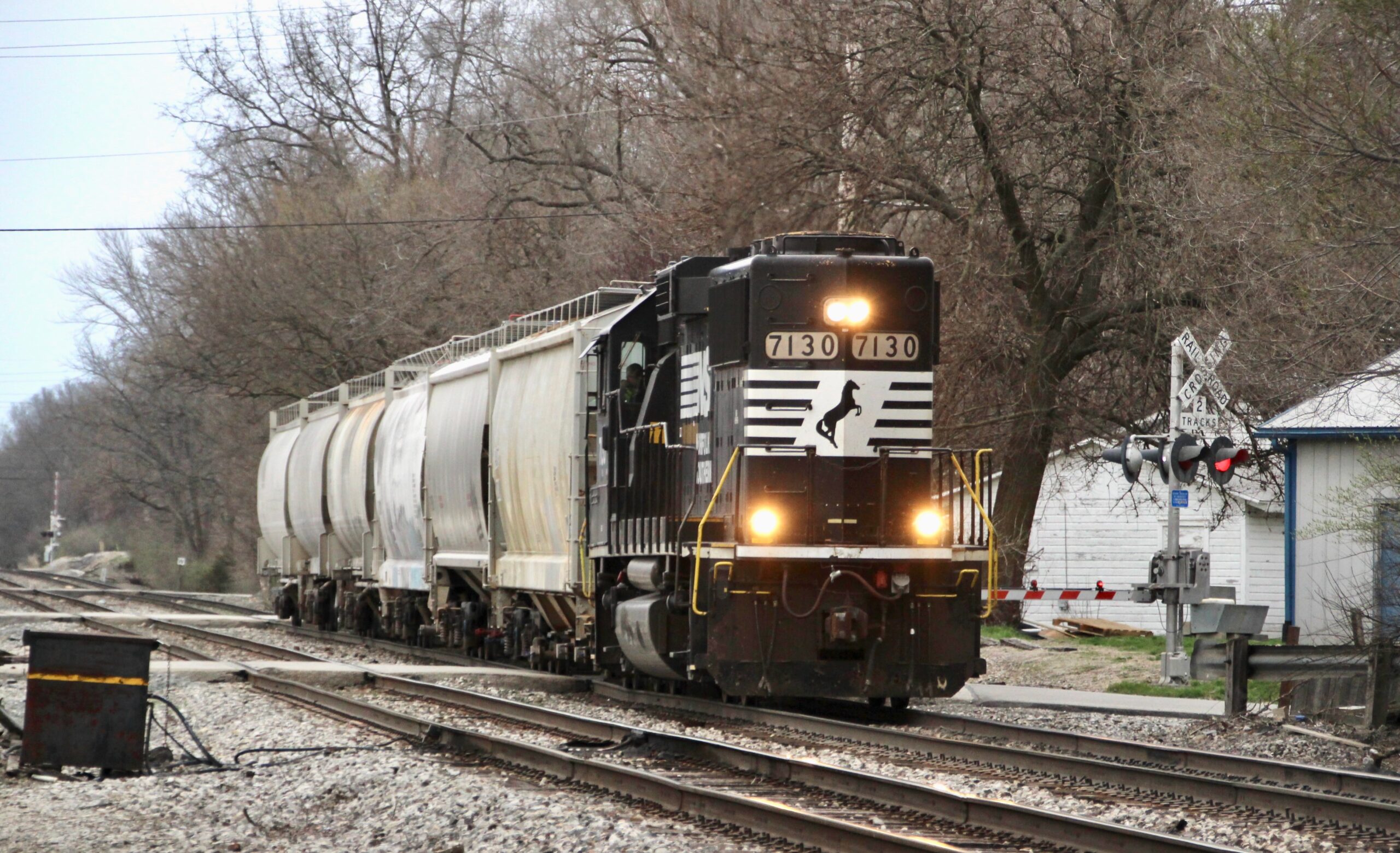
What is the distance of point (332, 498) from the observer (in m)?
26.0

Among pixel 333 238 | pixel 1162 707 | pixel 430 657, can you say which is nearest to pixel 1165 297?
pixel 1162 707

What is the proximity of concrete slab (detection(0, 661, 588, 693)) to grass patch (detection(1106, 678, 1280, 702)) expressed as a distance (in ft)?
18.6

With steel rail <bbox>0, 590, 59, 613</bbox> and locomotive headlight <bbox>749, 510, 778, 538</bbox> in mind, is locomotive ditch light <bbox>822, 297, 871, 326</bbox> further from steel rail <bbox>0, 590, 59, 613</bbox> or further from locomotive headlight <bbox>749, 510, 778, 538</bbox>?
steel rail <bbox>0, 590, 59, 613</bbox>

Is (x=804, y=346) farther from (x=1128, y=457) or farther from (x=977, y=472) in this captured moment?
(x=1128, y=457)

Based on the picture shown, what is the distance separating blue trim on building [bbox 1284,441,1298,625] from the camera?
1758 cm

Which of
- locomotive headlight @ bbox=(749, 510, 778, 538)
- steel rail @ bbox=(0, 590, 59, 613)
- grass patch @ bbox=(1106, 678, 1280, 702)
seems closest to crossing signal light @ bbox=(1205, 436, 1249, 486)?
grass patch @ bbox=(1106, 678, 1280, 702)

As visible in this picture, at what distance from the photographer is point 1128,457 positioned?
15.8 meters

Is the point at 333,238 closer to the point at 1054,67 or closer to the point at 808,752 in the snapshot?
the point at 1054,67

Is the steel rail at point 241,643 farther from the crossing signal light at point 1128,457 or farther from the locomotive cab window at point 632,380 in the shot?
the crossing signal light at point 1128,457

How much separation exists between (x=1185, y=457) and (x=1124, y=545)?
1896 centimetres

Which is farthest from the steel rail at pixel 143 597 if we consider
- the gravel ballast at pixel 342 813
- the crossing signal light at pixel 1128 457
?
the gravel ballast at pixel 342 813

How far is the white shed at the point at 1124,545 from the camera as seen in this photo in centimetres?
3172

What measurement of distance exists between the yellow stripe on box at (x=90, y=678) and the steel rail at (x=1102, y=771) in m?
4.88

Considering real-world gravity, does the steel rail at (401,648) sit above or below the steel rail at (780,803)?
below
